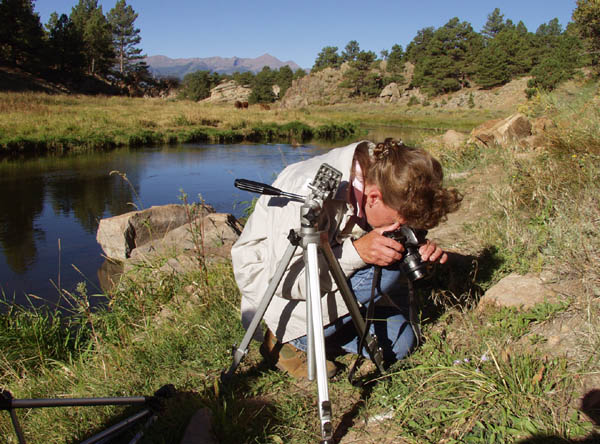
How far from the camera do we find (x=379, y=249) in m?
1.55

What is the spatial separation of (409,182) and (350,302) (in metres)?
0.49

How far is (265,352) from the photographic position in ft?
6.71

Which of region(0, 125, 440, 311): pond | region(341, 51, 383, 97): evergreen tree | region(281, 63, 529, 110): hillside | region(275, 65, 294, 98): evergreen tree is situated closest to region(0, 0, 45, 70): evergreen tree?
region(0, 125, 440, 311): pond

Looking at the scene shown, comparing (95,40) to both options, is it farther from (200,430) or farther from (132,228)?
(200,430)

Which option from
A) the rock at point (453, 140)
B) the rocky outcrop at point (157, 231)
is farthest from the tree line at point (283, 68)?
the rocky outcrop at point (157, 231)

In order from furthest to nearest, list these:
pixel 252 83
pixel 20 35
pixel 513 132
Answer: pixel 252 83 → pixel 20 35 → pixel 513 132

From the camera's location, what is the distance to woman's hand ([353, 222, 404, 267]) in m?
1.53

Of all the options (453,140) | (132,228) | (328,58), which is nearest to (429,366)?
(132,228)

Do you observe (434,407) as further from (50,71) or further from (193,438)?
(50,71)

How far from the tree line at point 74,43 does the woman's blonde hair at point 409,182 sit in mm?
44941

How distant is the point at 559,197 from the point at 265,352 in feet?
7.54

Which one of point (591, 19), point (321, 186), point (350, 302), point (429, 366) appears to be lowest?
point (429, 366)

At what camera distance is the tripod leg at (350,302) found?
4.78 feet

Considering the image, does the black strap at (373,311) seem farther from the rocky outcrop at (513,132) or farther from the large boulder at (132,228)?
the large boulder at (132,228)
